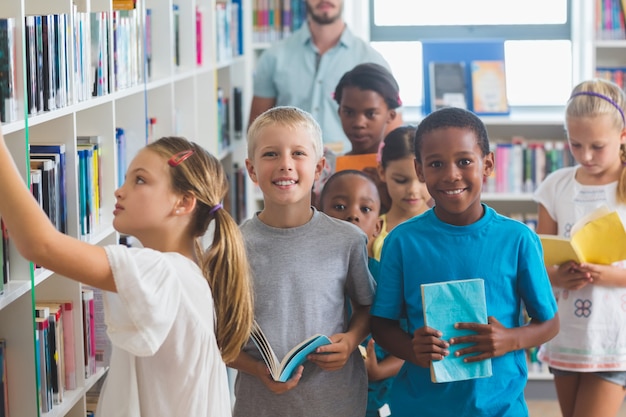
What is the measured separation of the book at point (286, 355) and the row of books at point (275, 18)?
127 inches

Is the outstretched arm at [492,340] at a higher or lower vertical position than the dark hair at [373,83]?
lower

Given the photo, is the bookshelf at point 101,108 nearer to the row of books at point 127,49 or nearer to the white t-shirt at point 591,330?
the row of books at point 127,49

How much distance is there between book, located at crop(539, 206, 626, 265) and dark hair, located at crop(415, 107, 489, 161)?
0.53m

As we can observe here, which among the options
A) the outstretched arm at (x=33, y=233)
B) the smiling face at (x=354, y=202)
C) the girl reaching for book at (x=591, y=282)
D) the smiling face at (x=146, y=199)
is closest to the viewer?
the outstretched arm at (x=33, y=233)

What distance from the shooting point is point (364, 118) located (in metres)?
3.11

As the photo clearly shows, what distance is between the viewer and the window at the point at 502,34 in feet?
17.9

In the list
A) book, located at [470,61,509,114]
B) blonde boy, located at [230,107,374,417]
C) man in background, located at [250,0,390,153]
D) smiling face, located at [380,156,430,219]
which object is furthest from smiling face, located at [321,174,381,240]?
book, located at [470,61,509,114]

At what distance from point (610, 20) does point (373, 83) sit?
6.97ft

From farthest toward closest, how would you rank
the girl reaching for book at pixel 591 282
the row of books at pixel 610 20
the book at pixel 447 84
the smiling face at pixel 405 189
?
the book at pixel 447 84
the row of books at pixel 610 20
the girl reaching for book at pixel 591 282
the smiling face at pixel 405 189

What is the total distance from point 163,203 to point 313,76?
2.73 meters

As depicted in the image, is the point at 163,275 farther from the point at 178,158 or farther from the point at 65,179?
the point at 65,179

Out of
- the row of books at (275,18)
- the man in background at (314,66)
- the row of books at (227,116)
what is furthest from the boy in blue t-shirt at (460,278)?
the row of books at (275,18)

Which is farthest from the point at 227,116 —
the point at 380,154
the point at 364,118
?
the point at 380,154

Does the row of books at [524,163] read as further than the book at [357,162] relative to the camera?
Yes
